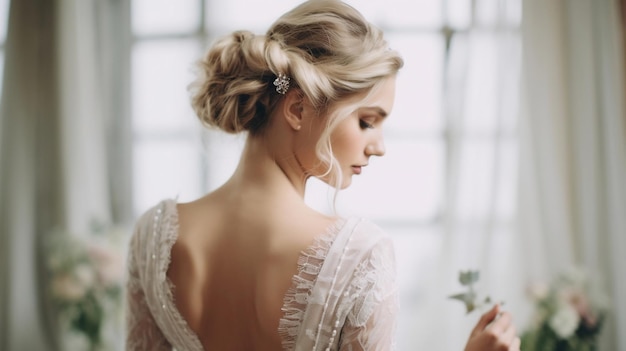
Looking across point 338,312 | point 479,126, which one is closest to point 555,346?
point 479,126

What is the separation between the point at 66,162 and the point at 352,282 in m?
1.48

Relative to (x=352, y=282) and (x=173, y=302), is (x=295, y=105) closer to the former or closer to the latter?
(x=352, y=282)

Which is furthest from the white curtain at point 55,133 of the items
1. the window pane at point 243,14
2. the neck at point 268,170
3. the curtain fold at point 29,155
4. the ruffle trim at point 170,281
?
the neck at point 268,170

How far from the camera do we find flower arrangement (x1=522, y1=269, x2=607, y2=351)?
1.86 metres

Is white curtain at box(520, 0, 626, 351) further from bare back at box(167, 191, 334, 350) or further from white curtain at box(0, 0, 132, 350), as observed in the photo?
white curtain at box(0, 0, 132, 350)

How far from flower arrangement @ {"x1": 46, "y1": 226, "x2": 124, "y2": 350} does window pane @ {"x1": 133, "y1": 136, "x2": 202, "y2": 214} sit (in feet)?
0.61

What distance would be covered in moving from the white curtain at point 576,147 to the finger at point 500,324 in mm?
1009

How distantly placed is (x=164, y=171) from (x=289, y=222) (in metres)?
1.22

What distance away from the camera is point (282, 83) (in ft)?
3.25

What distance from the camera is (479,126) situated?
A: 1946 millimetres

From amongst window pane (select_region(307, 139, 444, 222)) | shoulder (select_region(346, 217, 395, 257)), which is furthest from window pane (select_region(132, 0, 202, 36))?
shoulder (select_region(346, 217, 395, 257))

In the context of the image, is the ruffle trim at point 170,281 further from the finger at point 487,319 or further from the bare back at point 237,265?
the finger at point 487,319

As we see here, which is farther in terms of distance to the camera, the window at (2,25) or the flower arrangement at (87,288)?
the window at (2,25)

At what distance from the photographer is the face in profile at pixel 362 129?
3.34 feet
